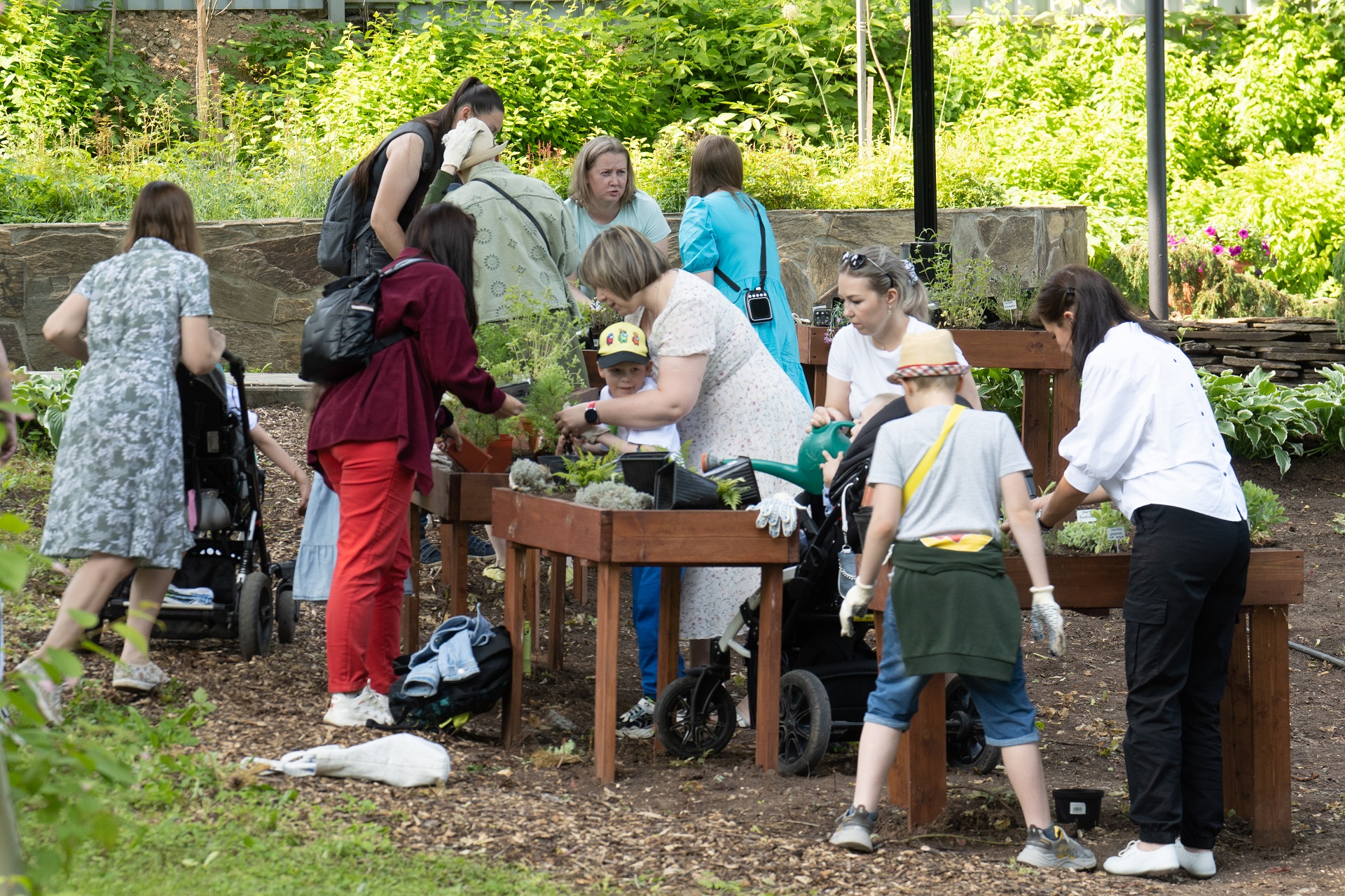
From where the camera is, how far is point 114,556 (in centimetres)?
450

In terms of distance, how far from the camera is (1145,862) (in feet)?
12.4

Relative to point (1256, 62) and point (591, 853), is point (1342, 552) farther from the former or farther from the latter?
point (1256, 62)

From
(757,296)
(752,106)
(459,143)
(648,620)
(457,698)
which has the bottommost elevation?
(457,698)

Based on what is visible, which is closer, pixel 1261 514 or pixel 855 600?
pixel 855 600

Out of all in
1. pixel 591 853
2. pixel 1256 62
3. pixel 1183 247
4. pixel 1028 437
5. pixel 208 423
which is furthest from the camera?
pixel 1256 62

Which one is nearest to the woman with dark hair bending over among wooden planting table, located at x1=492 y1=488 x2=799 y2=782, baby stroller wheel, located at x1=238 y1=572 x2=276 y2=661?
baby stroller wheel, located at x1=238 y1=572 x2=276 y2=661

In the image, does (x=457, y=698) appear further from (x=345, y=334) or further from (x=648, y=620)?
(x=345, y=334)

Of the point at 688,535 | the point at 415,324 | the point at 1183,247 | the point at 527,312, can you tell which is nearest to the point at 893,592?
the point at 688,535

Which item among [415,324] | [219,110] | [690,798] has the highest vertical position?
[219,110]

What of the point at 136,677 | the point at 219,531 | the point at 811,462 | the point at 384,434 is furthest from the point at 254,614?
the point at 811,462

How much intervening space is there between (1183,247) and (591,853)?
29.6 feet

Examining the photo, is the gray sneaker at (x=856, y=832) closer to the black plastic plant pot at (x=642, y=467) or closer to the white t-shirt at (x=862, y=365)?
the black plastic plant pot at (x=642, y=467)

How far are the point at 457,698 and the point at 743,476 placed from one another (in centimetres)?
116

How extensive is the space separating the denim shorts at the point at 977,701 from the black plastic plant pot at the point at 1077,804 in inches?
17.6
